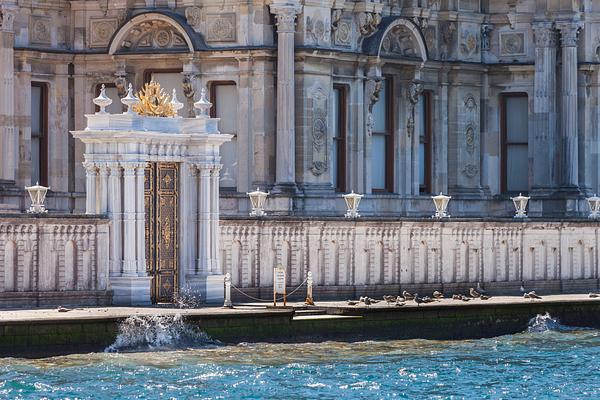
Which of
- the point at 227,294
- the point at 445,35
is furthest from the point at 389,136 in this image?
the point at 227,294

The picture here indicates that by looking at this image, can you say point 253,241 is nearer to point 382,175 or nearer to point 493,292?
point 493,292

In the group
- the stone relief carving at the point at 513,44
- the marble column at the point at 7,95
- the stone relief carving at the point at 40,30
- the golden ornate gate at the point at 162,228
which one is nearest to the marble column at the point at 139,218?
the golden ornate gate at the point at 162,228

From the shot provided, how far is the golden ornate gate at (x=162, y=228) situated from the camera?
133 ft

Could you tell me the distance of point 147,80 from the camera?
5059 cm

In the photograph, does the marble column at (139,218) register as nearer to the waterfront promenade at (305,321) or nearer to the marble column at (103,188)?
the marble column at (103,188)

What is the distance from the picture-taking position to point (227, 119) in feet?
164

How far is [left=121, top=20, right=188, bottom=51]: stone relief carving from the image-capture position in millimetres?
50188

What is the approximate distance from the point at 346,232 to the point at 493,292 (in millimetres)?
4264

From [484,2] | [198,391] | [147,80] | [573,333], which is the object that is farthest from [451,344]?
A: [484,2]

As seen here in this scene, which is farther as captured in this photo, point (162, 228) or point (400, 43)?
point (400, 43)

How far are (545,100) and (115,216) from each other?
1708 cm

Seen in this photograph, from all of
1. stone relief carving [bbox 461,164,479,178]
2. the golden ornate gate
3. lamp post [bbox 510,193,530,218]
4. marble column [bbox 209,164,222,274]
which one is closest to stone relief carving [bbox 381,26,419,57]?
stone relief carving [bbox 461,164,479,178]

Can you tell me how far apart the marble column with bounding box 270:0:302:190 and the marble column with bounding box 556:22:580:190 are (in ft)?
26.1

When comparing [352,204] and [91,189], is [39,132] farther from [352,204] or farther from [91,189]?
[91,189]
